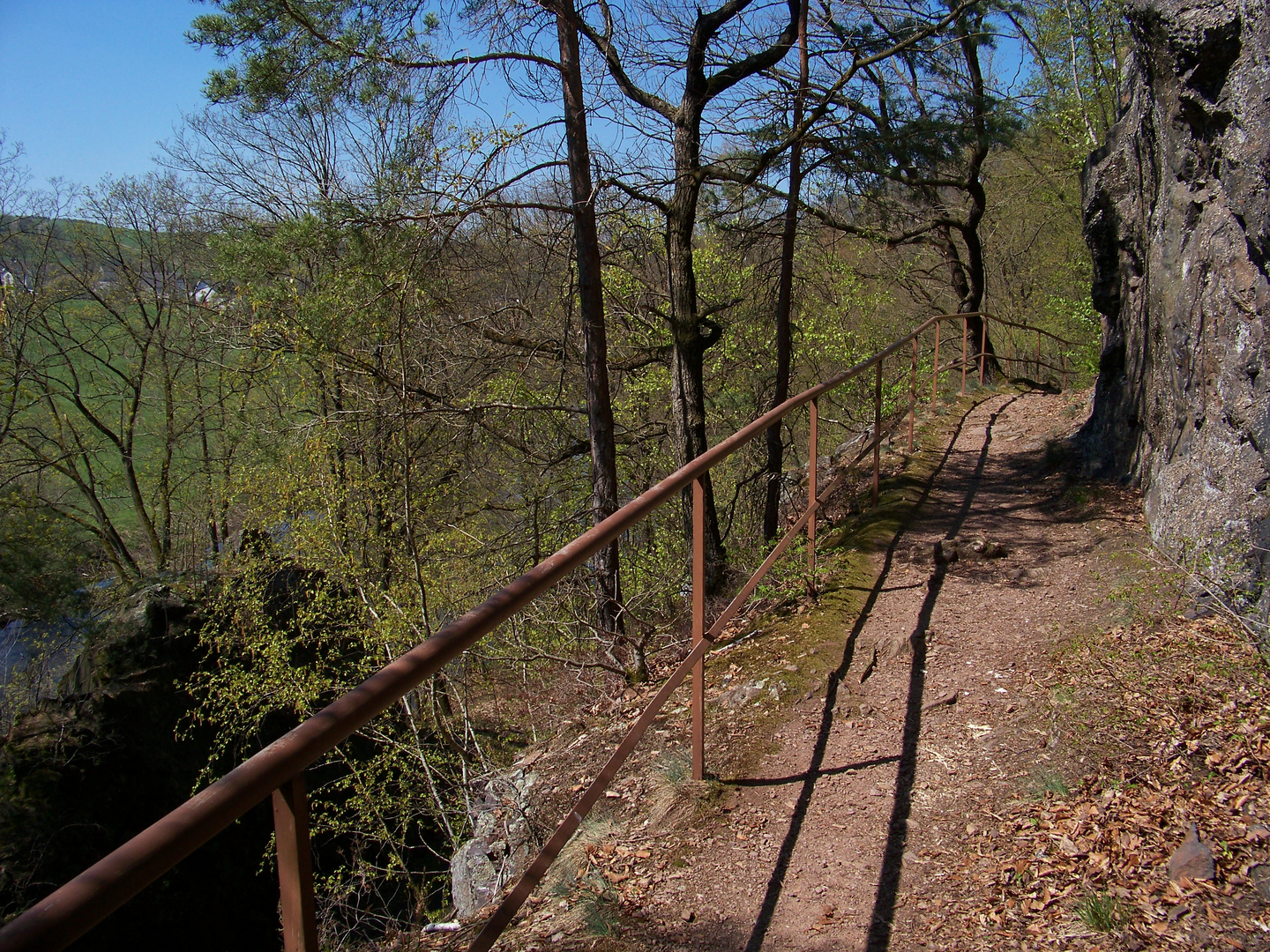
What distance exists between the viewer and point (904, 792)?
290 centimetres

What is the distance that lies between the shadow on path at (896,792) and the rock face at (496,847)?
1356 mm

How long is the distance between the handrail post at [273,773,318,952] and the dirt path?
1.47 meters

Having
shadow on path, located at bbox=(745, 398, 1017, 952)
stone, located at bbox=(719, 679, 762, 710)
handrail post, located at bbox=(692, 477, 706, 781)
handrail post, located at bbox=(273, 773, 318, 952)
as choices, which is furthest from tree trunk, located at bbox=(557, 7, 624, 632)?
handrail post, located at bbox=(273, 773, 318, 952)

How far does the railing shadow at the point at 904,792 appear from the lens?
7.41ft

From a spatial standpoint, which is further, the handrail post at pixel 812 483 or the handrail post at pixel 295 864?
the handrail post at pixel 812 483

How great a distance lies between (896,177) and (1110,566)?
5.50m

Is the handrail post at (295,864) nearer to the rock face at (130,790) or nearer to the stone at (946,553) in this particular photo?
the stone at (946,553)

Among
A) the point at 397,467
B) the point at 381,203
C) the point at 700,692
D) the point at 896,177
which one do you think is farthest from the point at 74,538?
the point at 700,692

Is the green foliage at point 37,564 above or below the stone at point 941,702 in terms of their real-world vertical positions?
below

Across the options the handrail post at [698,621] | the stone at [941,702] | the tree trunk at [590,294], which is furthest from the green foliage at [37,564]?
the stone at [941,702]

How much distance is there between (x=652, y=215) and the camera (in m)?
10.7

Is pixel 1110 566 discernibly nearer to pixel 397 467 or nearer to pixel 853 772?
pixel 853 772

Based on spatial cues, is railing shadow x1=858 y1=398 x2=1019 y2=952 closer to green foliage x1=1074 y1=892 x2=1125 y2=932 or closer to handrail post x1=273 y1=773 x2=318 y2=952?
green foliage x1=1074 y1=892 x2=1125 y2=932

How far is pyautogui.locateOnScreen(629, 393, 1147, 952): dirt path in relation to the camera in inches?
92.7
